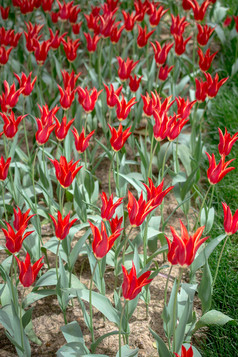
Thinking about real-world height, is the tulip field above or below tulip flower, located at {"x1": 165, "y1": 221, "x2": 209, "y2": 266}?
below

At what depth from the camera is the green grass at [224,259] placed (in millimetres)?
2047

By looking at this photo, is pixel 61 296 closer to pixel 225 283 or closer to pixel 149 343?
pixel 149 343

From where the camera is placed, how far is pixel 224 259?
93.0 inches

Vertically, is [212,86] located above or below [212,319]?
above

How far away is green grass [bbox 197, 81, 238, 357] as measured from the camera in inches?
80.6

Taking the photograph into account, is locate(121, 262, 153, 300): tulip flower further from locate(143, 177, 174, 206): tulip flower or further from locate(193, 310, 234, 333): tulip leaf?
locate(193, 310, 234, 333): tulip leaf

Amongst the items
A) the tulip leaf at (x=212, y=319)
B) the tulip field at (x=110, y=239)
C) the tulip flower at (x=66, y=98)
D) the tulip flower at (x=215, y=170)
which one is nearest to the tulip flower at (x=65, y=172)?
the tulip field at (x=110, y=239)

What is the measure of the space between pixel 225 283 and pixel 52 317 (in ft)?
2.41

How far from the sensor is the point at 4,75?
3508 mm

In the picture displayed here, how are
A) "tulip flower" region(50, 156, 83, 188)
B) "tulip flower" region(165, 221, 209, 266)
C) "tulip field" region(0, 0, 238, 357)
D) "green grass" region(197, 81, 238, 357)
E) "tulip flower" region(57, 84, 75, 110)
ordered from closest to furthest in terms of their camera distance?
"tulip flower" region(165, 221, 209, 266), "tulip field" region(0, 0, 238, 357), "tulip flower" region(50, 156, 83, 188), "green grass" region(197, 81, 238, 357), "tulip flower" region(57, 84, 75, 110)

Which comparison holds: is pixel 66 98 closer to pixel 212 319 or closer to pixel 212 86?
pixel 212 86

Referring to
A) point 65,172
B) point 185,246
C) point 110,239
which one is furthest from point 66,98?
point 185,246

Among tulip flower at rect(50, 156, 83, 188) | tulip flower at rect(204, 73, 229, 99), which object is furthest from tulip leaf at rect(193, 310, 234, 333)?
tulip flower at rect(204, 73, 229, 99)

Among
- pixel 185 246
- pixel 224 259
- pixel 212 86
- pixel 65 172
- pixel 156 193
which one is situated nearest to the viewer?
pixel 185 246
